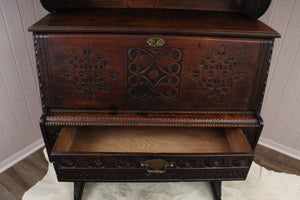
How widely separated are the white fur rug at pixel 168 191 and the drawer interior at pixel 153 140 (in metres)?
0.35

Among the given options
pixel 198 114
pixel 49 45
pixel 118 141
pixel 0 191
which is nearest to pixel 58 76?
pixel 49 45

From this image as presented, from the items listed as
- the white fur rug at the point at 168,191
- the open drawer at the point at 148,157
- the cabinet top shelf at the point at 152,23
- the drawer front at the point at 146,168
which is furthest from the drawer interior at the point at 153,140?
the cabinet top shelf at the point at 152,23

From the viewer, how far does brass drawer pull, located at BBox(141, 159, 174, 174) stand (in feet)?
3.46

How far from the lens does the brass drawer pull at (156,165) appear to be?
1055 mm

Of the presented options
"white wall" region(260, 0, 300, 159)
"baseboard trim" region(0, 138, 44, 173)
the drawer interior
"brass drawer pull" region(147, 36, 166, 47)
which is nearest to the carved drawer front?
"brass drawer pull" region(147, 36, 166, 47)

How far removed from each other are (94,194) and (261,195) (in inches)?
38.7

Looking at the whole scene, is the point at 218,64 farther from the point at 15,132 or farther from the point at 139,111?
the point at 15,132

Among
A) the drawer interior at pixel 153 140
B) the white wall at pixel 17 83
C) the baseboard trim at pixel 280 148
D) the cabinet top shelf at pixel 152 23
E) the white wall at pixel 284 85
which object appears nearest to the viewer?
the cabinet top shelf at pixel 152 23

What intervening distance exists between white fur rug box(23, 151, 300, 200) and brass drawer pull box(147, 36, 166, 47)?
872mm

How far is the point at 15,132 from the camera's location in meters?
1.58

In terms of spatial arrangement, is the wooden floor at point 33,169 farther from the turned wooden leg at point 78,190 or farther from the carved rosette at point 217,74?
the carved rosette at point 217,74

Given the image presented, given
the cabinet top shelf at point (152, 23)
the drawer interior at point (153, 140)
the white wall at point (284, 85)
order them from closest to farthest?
the cabinet top shelf at point (152, 23) → the drawer interior at point (153, 140) → the white wall at point (284, 85)

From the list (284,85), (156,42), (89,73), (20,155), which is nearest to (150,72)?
(156,42)

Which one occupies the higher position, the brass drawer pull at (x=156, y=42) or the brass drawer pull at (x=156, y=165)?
the brass drawer pull at (x=156, y=42)
